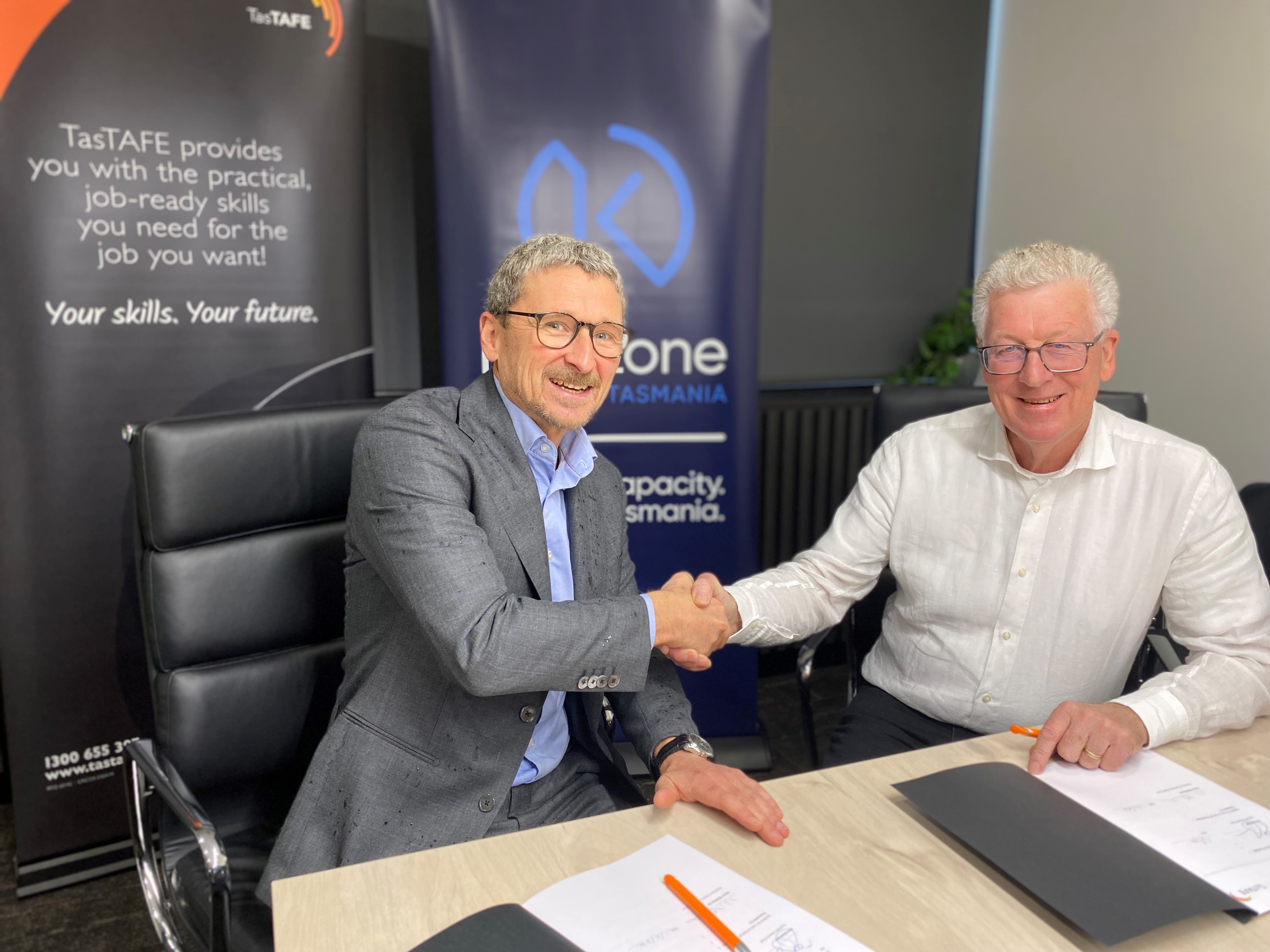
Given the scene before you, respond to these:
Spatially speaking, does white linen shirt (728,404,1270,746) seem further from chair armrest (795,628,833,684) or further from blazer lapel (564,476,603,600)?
blazer lapel (564,476,603,600)

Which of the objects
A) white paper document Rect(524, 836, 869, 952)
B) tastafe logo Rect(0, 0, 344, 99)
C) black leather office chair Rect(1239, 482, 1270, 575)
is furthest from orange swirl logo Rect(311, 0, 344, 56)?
black leather office chair Rect(1239, 482, 1270, 575)

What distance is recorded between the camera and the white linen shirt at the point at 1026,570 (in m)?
1.59

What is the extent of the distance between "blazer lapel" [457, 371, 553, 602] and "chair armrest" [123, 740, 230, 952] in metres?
0.59

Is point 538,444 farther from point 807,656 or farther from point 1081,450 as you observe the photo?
point 1081,450

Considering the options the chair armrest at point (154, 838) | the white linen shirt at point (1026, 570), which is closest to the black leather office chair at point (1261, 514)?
the white linen shirt at point (1026, 570)

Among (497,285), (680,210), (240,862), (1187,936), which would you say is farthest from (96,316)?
(1187,936)

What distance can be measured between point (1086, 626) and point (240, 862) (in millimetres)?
1557

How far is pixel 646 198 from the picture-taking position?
2697mm

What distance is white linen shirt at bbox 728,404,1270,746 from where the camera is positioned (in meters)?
1.59

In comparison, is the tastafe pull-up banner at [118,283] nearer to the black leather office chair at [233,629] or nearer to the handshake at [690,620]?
the black leather office chair at [233,629]

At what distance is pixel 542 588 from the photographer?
1449 millimetres

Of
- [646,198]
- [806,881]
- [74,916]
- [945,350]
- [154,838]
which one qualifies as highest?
[646,198]

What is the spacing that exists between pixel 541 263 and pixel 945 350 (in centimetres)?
263

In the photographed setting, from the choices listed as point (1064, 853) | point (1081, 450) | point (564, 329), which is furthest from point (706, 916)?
point (1081, 450)
